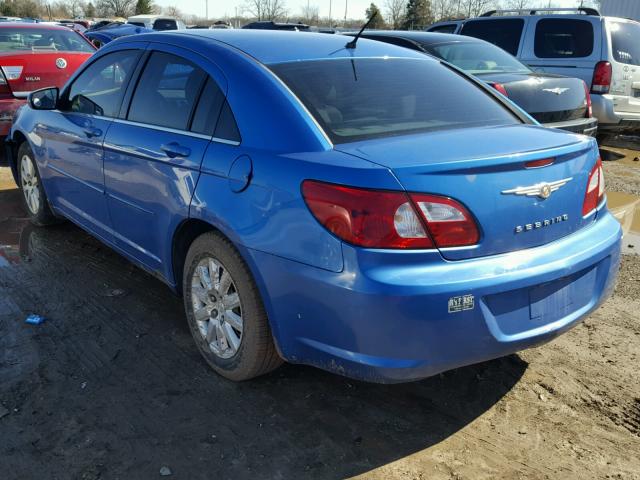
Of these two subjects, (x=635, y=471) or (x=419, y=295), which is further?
(x=635, y=471)

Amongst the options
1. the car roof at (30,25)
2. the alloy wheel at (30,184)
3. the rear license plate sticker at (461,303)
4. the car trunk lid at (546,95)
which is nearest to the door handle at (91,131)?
the alloy wheel at (30,184)

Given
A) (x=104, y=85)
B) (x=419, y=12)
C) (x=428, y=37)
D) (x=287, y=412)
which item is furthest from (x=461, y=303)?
(x=419, y=12)

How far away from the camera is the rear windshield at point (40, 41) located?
808cm

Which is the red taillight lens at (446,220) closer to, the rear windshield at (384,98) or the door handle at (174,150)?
the rear windshield at (384,98)

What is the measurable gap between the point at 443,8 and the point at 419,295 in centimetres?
5658

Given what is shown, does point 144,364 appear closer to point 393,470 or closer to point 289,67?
point 393,470

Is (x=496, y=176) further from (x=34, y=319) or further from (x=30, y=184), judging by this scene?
(x=30, y=184)

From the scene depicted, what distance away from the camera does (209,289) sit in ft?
10.4

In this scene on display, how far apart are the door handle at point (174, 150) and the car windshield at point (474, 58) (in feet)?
16.1

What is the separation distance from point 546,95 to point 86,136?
4730mm

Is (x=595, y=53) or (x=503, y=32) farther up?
(x=503, y=32)

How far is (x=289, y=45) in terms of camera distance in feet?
11.2

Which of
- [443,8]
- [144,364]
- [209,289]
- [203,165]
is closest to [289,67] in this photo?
[203,165]

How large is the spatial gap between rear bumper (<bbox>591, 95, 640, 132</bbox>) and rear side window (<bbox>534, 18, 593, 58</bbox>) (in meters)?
0.69
